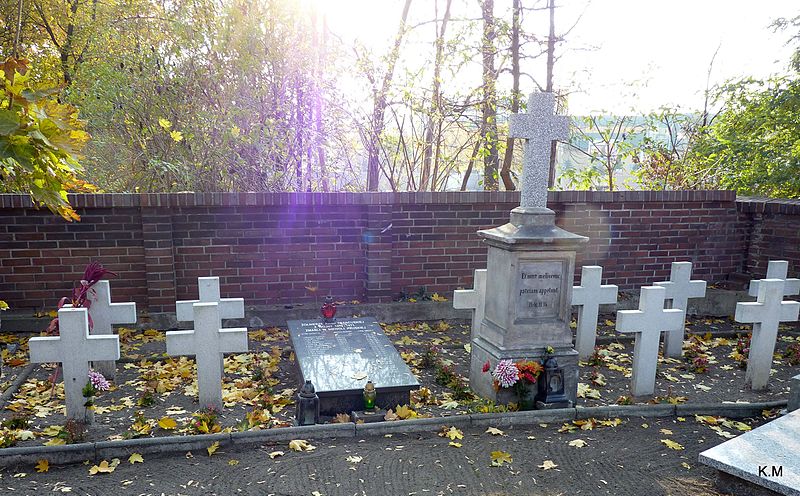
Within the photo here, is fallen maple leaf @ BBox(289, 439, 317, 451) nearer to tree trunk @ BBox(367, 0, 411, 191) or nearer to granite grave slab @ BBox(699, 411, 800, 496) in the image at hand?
granite grave slab @ BBox(699, 411, 800, 496)

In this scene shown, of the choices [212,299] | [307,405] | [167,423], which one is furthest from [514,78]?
[167,423]

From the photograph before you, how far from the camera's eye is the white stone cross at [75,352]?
4078mm

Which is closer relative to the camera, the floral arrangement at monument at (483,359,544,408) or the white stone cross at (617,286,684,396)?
the floral arrangement at monument at (483,359,544,408)

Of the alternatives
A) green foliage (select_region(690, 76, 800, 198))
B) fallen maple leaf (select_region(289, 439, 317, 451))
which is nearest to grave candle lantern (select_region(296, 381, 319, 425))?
fallen maple leaf (select_region(289, 439, 317, 451))

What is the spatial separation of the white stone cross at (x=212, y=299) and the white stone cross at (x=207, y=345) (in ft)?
2.43

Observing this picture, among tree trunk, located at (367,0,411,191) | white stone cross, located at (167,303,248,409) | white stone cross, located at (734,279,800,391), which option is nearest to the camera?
white stone cross, located at (167,303,248,409)

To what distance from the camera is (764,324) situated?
17.0 ft

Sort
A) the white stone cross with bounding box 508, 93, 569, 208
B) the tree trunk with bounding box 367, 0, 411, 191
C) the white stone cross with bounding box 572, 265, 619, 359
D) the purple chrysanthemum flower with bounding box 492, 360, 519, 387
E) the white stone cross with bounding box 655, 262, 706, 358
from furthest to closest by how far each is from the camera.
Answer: the tree trunk with bounding box 367, 0, 411, 191, the white stone cross with bounding box 655, 262, 706, 358, the white stone cross with bounding box 572, 265, 619, 359, the white stone cross with bounding box 508, 93, 569, 208, the purple chrysanthemum flower with bounding box 492, 360, 519, 387

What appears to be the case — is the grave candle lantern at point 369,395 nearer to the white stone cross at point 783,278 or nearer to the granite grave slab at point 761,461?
the granite grave slab at point 761,461

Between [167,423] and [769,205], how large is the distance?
8131mm

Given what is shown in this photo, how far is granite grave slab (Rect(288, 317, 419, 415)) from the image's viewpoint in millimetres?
4434

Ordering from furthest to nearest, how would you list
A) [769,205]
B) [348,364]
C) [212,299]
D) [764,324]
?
[769,205], [212,299], [764,324], [348,364]

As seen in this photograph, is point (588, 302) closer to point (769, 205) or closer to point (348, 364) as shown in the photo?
point (348, 364)

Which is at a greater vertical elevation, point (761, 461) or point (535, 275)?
point (535, 275)
